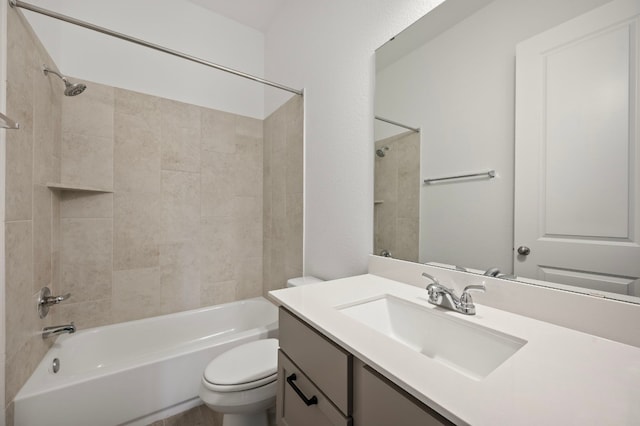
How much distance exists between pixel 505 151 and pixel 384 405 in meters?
0.79

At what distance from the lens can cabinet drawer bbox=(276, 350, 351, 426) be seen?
621 millimetres

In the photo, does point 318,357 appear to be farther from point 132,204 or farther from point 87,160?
point 87,160

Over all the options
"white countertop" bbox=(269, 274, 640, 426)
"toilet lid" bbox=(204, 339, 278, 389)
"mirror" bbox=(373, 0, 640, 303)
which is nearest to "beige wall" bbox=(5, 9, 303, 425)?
"toilet lid" bbox=(204, 339, 278, 389)

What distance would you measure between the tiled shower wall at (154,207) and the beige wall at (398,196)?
1.39 m

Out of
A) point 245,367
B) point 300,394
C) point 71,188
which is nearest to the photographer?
point 300,394

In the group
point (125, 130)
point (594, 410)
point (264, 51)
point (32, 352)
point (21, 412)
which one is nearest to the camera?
point (594, 410)

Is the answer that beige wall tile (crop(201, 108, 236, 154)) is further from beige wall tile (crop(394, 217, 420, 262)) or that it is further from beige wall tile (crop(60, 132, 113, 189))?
beige wall tile (crop(394, 217, 420, 262))

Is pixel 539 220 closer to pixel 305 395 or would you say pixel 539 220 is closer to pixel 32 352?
pixel 305 395

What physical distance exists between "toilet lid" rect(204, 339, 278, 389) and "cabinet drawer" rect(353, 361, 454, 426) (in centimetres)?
70

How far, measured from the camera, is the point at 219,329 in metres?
2.04

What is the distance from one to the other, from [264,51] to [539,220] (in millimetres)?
2484

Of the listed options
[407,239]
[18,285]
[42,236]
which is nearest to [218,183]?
[42,236]

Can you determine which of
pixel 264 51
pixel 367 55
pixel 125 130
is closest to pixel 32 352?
pixel 125 130

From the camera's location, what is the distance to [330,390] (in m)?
0.62
